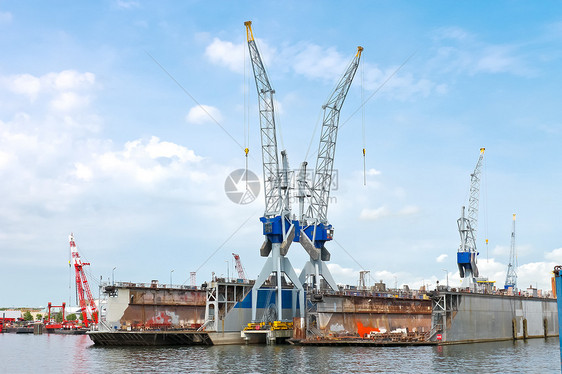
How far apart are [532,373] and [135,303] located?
6293 cm

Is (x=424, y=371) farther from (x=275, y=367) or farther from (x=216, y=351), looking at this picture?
(x=216, y=351)

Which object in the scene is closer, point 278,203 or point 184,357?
point 184,357

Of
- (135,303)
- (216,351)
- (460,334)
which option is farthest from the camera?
(135,303)

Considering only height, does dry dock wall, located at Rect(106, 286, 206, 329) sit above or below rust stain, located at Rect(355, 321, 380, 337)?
above

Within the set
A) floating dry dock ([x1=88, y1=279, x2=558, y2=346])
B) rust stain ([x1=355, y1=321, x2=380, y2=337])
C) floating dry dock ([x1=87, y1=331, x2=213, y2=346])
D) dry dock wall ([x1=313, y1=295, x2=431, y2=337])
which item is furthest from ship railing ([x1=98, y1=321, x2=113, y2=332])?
rust stain ([x1=355, y1=321, x2=380, y2=337])

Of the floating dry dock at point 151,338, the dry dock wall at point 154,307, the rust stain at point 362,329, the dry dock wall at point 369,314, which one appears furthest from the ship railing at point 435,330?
the dry dock wall at point 154,307

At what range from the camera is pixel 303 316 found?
96.8 meters

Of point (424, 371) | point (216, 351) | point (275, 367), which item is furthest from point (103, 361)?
point (424, 371)

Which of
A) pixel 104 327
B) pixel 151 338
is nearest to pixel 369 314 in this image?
pixel 151 338

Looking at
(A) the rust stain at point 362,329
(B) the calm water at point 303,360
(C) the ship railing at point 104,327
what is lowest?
(B) the calm water at point 303,360

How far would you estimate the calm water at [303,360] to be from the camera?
61344 millimetres

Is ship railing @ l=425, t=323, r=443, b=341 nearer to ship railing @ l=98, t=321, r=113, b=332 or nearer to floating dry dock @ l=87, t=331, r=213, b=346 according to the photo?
floating dry dock @ l=87, t=331, r=213, b=346

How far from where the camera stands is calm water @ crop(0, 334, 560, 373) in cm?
6134

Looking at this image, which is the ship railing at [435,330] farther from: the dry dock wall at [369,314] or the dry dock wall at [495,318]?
the dry dock wall at [369,314]
